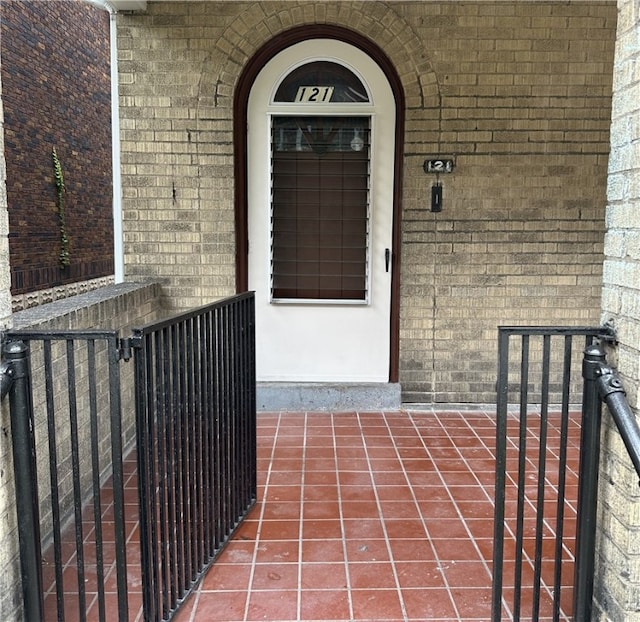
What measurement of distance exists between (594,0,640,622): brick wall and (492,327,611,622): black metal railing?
115mm

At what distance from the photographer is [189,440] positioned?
7.01ft

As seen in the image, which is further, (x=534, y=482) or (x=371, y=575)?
(x=534, y=482)

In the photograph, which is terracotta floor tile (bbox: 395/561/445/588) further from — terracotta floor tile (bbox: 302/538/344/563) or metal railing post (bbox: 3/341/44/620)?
metal railing post (bbox: 3/341/44/620)

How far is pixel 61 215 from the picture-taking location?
8.24 m

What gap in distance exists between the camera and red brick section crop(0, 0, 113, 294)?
710cm

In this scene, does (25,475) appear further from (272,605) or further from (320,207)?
(320,207)

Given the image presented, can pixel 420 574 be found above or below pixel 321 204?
below

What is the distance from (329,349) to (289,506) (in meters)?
1.77

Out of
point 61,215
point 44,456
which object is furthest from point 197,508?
point 61,215

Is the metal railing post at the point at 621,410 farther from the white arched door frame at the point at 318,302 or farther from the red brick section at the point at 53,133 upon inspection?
the red brick section at the point at 53,133

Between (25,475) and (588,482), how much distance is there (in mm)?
1653


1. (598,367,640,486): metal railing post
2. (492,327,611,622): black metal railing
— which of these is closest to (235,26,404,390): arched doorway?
(492,327,611,622): black metal railing

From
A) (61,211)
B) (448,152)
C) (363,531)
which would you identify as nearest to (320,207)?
(448,152)

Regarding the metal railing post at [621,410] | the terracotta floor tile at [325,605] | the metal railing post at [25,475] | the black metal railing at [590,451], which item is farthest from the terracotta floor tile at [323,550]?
the metal railing post at [621,410]
